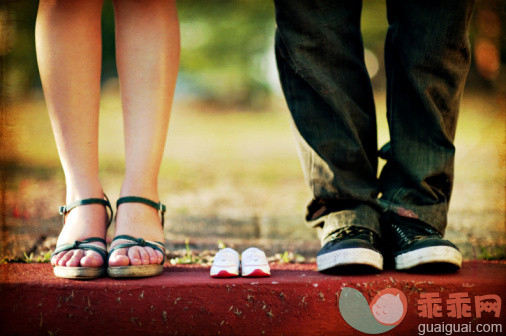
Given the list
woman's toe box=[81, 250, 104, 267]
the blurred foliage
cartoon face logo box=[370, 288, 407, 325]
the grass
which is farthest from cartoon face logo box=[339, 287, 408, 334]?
the blurred foliage

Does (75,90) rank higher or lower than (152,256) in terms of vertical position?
higher

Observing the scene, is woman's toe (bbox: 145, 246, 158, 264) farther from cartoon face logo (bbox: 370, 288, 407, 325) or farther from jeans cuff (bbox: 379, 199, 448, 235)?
jeans cuff (bbox: 379, 199, 448, 235)

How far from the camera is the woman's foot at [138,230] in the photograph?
1.26 m

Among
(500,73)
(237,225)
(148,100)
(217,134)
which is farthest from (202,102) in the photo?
(148,100)

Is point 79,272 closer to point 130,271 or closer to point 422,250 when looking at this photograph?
point 130,271

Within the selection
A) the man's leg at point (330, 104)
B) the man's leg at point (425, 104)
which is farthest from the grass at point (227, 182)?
the man's leg at point (425, 104)

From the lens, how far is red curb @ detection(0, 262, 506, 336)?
3.79ft

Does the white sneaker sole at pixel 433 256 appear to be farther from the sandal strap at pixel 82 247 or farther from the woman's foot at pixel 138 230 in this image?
the sandal strap at pixel 82 247

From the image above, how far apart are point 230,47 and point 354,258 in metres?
12.2

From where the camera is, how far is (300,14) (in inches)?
54.5

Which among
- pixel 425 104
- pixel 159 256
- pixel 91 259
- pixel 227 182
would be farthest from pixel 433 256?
pixel 227 182

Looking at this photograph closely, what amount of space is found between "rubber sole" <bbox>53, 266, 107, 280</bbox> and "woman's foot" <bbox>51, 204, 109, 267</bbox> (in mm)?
23

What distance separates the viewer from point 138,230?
137 centimetres

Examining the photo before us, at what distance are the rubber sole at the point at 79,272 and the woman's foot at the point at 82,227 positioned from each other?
0.9 inches
